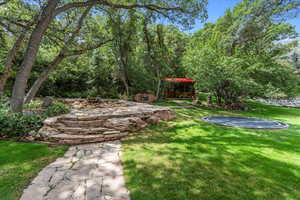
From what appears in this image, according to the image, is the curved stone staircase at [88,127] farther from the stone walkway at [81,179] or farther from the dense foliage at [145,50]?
the dense foliage at [145,50]

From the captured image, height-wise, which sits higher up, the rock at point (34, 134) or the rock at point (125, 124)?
the rock at point (125, 124)

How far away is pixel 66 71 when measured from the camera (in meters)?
11.6

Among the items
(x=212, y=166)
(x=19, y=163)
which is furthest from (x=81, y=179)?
(x=212, y=166)

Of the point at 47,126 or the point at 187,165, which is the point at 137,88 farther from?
the point at 187,165

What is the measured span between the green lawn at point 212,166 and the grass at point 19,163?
1.66 metres

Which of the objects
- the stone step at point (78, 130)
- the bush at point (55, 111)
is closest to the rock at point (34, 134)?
the stone step at point (78, 130)

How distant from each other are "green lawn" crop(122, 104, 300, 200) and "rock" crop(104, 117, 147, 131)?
0.55 metres

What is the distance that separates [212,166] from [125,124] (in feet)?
10.3

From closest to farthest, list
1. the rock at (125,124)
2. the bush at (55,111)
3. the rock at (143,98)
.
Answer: the rock at (125,124)
the bush at (55,111)
the rock at (143,98)

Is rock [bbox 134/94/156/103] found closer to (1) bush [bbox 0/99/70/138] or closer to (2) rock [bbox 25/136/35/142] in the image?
(1) bush [bbox 0/99/70/138]

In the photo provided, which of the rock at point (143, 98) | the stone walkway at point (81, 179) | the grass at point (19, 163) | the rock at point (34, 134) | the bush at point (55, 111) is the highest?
the rock at point (143, 98)

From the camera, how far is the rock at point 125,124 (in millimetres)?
4914

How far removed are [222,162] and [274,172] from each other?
34.9 inches

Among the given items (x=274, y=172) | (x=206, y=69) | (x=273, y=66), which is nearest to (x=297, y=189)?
(x=274, y=172)
